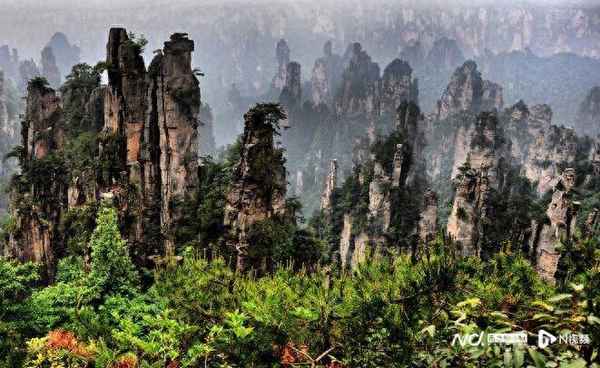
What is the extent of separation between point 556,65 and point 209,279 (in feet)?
638

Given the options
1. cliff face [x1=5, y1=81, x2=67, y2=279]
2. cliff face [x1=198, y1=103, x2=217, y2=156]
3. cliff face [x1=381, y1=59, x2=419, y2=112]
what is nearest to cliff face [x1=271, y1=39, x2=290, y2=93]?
cliff face [x1=198, y1=103, x2=217, y2=156]

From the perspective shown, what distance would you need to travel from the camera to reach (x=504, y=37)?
652ft

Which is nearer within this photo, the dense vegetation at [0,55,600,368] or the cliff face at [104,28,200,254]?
the dense vegetation at [0,55,600,368]

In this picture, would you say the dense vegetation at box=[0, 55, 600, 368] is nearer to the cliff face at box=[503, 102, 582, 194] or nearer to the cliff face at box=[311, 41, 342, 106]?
the cliff face at box=[503, 102, 582, 194]

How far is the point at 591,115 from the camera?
4321 inches

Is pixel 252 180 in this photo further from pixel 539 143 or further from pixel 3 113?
pixel 3 113

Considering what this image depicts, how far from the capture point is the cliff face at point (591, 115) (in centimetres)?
10806

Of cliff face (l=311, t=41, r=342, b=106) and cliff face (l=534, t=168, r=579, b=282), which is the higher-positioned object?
cliff face (l=311, t=41, r=342, b=106)

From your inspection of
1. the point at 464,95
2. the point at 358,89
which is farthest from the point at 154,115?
the point at 358,89

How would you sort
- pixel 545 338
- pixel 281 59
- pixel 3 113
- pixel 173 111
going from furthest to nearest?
pixel 281 59 → pixel 3 113 → pixel 173 111 → pixel 545 338

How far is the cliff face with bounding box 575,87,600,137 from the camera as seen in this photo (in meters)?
108

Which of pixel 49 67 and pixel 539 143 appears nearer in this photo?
pixel 539 143

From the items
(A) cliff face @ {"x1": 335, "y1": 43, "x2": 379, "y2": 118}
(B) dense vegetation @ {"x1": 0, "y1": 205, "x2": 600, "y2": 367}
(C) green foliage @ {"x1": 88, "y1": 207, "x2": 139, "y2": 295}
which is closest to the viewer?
(B) dense vegetation @ {"x1": 0, "y1": 205, "x2": 600, "y2": 367}

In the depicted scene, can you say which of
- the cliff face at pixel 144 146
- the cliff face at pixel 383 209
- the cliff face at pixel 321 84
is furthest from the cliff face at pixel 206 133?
the cliff face at pixel 144 146
